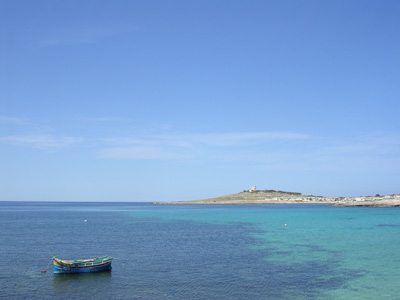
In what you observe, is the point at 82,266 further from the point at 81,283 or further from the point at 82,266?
the point at 81,283

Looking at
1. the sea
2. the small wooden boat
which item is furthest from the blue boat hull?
the sea

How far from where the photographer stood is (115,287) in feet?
107

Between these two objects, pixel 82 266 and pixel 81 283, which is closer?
pixel 81 283

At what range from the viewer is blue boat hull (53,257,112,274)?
37312 millimetres

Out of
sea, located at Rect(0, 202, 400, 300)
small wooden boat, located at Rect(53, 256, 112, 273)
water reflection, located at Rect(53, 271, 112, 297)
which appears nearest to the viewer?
sea, located at Rect(0, 202, 400, 300)

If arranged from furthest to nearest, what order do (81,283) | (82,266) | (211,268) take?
(211,268)
(82,266)
(81,283)

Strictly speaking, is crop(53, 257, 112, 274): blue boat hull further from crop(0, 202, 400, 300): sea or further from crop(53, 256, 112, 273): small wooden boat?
crop(0, 202, 400, 300): sea

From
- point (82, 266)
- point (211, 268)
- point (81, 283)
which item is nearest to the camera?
point (81, 283)

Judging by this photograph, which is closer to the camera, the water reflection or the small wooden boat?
the water reflection

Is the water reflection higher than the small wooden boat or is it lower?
lower

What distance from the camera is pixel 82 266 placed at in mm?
38000

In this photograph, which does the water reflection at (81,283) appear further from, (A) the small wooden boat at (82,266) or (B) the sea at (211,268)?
(A) the small wooden boat at (82,266)

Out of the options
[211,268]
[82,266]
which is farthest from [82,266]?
[211,268]

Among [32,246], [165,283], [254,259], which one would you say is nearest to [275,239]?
[254,259]
